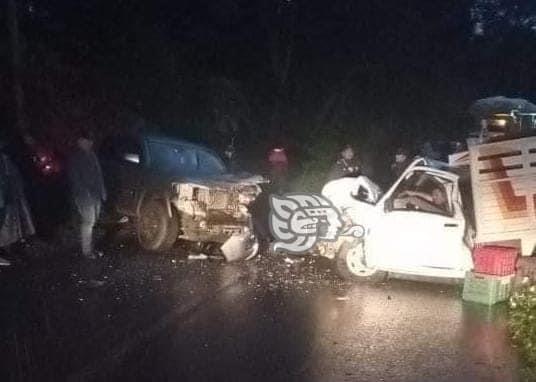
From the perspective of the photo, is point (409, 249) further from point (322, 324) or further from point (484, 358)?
point (484, 358)

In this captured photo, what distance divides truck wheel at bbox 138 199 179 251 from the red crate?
4.82m

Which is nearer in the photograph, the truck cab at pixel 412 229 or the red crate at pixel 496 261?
the red crate at pixel 496 261

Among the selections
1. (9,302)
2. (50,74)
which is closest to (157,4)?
(50,74)

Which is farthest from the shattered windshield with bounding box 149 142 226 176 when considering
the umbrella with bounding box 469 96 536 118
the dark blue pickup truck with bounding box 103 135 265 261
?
the umbrella with bounding box 469 96 536 118

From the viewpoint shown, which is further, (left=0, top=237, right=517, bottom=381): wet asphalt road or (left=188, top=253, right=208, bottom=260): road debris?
(left=188, top=253, right=208, bottom=260): road debris

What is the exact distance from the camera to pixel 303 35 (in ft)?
90.5

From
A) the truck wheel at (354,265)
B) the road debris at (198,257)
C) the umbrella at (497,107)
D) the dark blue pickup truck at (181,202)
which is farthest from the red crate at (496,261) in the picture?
the umbrella at (497,107)

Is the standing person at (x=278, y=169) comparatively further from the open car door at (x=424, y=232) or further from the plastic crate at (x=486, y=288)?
the plastic crate at (x=486, y=288)

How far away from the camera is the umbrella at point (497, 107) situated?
26.8 meters

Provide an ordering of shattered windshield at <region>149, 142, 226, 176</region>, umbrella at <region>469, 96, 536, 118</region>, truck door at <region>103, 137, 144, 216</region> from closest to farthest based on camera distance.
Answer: truck door at <region>103, 137, 144, 216</region>
shattered windshield at <region>149, 142, 226, 176</region>
umbrella at <region>469, 96, 536, 118</region>

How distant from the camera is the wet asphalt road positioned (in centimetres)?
759

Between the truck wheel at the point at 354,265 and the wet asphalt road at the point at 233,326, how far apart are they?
0.16 m

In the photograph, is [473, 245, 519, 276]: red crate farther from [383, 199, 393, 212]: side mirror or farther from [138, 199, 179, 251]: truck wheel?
[138, 199, 179, 251]: truck wheel

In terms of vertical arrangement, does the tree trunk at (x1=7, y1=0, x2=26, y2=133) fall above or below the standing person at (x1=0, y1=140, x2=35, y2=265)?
above
